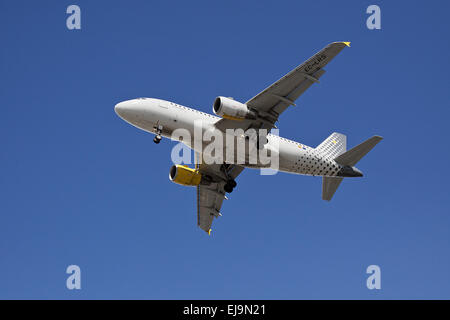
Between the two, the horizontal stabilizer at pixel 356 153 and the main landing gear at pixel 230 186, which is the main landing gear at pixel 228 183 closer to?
the main landing gear at pixel 230 186

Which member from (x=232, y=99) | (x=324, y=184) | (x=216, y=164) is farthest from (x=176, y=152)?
(x=324, y=184)

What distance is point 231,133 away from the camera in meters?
45.5

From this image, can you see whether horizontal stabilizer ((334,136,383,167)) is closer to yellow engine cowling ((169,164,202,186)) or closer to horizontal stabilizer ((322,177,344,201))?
horizontal stabilizer ((322,177,344,201))

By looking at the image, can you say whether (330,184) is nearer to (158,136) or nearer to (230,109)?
(230,109)

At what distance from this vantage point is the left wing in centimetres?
5331

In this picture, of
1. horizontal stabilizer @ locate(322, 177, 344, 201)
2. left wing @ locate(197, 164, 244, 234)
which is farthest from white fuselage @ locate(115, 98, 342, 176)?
left wing @ locate(197, 164, 244, 234)

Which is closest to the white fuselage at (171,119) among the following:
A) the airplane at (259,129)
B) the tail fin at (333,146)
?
the airplane at (259,129)

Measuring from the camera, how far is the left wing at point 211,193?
53.3 metres

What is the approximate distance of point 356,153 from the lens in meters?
49.3

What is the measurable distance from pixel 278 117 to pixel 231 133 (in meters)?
3.99

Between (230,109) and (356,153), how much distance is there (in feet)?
43.1

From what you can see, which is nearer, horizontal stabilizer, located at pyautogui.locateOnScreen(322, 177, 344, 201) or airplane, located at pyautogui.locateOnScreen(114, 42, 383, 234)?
airplane, located at pyautogui.locateOnScreen(114, 42, 383, 234)

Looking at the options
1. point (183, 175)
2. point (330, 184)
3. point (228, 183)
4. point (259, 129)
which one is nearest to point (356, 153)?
point (330, 184)

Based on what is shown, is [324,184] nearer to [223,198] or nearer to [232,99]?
[223,198]
